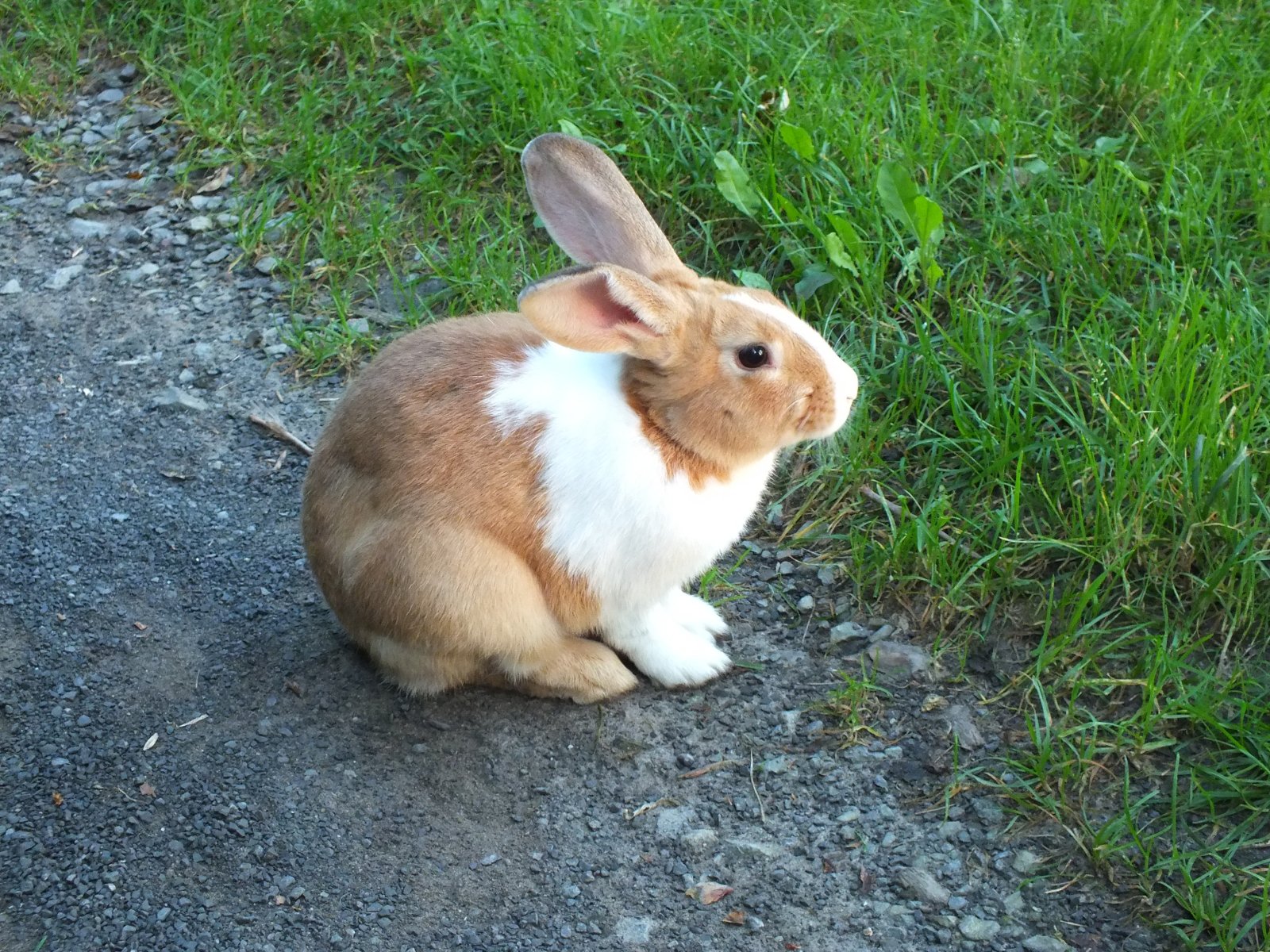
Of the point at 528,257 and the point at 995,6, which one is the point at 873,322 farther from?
the point at 995,6

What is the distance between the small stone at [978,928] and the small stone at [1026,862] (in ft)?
0.49

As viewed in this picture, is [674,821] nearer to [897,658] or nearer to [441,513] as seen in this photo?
[897,658]

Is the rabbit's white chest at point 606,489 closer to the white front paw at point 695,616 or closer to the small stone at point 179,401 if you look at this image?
the white front paw at point 695,616

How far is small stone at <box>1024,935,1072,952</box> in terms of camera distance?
9.85 feet

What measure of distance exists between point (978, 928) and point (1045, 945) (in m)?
0.14

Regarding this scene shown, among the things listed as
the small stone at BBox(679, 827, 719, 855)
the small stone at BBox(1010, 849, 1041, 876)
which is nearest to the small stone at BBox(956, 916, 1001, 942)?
the small stone at BBox(1010, 849, 1041, 876)

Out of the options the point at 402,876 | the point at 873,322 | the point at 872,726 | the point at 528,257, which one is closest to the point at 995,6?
the point at 873,322

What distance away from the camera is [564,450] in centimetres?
329

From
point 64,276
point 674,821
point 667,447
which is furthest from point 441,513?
point 64,276

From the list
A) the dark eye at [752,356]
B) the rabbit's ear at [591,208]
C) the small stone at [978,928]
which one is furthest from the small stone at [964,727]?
the rabbit's ear at [591,208]

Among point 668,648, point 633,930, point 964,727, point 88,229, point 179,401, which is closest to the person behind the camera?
point 633,930

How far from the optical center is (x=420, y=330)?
3615 mm

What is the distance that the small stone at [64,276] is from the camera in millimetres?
5145

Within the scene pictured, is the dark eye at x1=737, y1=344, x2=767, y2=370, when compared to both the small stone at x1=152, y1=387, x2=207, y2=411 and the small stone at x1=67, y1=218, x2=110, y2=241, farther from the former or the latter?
the small stone at x1=67, y1=218, x2=110, y2=241
